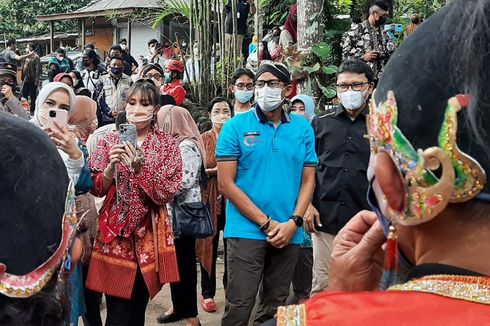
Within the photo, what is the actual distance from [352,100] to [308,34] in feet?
12.7

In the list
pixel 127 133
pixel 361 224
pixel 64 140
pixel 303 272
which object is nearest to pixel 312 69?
pixel 303 272

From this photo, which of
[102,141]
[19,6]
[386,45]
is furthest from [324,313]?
[19,6]

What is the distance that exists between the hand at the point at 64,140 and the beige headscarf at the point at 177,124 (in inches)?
54.4

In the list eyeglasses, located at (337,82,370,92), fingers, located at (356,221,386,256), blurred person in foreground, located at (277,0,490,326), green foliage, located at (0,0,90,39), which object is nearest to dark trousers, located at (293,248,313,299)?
eyeglasses, located at (337,82,370,92)

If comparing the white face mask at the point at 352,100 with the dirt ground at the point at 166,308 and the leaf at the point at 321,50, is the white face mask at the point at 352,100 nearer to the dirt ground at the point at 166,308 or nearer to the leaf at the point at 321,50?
the dirt ground at the point at 166,308

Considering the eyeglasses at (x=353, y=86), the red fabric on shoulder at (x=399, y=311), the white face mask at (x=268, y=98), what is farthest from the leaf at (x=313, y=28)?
the red fabric on shoulder at (x=399, y=311)

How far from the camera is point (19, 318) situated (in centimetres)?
155

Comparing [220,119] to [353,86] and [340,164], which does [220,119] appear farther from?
[340,164]

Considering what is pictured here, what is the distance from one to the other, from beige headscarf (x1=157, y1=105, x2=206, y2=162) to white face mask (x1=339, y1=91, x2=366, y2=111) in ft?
3.84

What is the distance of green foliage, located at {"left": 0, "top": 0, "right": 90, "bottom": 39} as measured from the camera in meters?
28.6

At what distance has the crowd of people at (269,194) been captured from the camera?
1145 millimetres

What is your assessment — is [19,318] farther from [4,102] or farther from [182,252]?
[4,102]

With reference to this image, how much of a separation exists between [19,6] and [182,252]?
2708 centimetres

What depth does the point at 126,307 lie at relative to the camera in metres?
3.99
